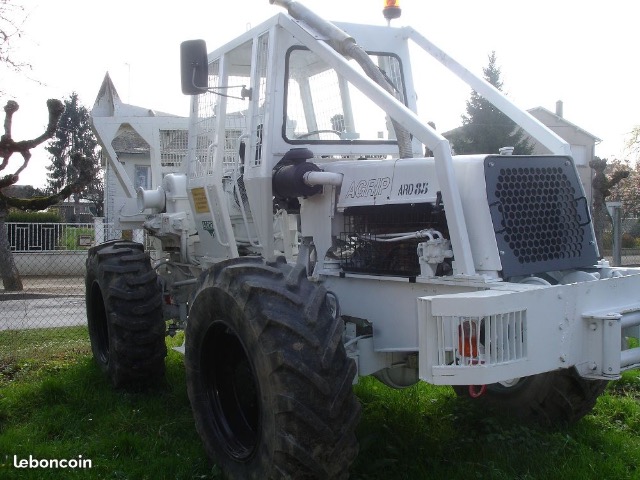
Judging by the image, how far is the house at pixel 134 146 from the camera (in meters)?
6.89

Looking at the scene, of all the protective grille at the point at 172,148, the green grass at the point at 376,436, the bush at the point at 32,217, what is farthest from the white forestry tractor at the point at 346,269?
the bush at the point at 32,217

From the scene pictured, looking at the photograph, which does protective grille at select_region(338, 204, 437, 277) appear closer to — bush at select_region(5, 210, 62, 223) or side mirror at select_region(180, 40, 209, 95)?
side mirror at select_region(180, 40, 209, 95)

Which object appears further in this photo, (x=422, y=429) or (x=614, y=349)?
(x=422, y=429)

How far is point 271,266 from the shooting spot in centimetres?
376

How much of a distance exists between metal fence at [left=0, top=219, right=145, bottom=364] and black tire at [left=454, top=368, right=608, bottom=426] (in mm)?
4970

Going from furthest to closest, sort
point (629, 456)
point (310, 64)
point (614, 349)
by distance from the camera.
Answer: point (310, 64) → point (629, 456) → point (614, 349)

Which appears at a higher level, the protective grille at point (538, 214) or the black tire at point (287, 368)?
the protective grille at point (538, 214)

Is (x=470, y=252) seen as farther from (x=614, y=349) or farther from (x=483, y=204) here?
(x=614, y=349)

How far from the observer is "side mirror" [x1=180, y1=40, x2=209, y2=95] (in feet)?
14.6

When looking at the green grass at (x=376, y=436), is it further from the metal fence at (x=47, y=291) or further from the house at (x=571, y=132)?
the house at (x=571, y=132)

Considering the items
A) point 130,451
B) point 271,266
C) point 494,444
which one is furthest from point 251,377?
point 494,444

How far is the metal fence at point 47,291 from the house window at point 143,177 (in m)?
0.84

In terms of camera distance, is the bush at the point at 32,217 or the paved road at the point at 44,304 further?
the bush at the point at 32,217

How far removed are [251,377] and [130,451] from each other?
49.5 inches
